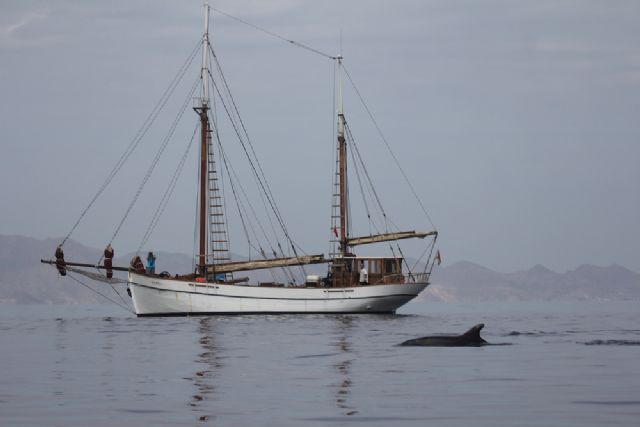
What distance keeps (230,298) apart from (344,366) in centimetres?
4789

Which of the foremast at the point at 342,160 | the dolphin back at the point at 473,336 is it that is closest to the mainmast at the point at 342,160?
the foremast at the point at 342,160

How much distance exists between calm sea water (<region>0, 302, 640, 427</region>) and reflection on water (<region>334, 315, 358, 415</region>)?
53 millimetres

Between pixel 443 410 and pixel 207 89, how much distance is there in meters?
65.9

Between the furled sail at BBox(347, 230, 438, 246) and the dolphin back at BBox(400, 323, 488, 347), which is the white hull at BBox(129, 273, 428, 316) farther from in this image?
the dolphin back at BBox(400, 323, 488, 347)

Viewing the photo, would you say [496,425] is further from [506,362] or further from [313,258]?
[313,258]

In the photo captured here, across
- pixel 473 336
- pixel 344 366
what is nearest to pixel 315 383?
pixel 344 366

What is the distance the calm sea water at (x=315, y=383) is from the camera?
2242 centimetres

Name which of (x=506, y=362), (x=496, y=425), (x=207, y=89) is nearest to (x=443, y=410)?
(x=496, y=425)

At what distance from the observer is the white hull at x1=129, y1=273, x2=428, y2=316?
82.6 m

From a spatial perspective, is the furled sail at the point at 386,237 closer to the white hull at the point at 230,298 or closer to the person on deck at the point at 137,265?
the white hull at the point at 230,298

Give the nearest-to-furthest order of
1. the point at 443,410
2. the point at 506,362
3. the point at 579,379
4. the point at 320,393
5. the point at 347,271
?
the point at 443,410, the point at 320,393, the point at 579,379, the point at 506,362, the point at 347,271

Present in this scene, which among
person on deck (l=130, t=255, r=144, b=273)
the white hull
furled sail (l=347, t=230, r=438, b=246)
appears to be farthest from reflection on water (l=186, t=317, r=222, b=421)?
furled sail (l=347, t=230, r=438, b=246)

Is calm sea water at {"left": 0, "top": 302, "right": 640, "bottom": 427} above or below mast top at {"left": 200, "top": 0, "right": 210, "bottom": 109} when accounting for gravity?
below

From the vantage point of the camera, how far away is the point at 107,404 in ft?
81.0
